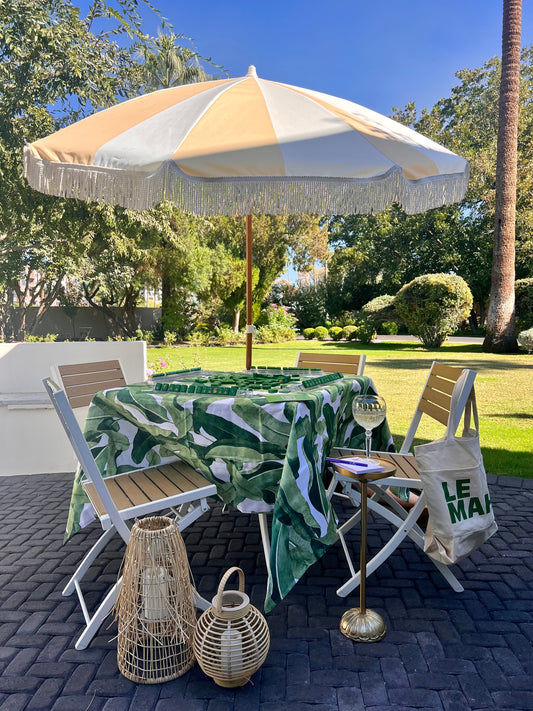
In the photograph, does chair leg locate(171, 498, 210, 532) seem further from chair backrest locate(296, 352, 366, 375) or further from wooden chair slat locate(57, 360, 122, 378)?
chair backrest locate(296, 352, 366, 375)

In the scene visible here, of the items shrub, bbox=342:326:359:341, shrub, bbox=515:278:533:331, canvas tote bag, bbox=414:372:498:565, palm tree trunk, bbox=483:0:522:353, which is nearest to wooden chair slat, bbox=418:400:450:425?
canvas tote bag, bbox=414:372:498:565

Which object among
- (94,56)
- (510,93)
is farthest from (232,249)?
(94,56)

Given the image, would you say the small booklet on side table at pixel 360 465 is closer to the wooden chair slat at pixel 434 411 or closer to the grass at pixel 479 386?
the wooden chair slat at pixel 434 411

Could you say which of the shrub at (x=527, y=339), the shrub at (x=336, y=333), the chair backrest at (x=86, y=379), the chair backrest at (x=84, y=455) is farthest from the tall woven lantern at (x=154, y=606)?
the shrub at (x=336, y=333)

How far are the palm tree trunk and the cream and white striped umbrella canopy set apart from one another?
1194 centimetres

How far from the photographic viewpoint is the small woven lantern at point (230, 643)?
6.18 feet

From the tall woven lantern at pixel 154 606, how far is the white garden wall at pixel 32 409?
2.99 meters

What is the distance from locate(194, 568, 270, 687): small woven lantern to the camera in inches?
74.2

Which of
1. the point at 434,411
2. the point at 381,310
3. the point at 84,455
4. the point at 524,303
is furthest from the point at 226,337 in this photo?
the point at 84,455

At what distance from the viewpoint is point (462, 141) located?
78.9 feet

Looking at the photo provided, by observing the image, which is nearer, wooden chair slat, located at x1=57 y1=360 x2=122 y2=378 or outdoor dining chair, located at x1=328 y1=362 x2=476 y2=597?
outdoor dining chair, located at x1=328 y1=362 x2=476 y2=597

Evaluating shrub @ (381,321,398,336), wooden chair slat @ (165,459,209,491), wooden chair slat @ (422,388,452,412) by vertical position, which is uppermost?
wooden chair slat @ (422,388,452,412)

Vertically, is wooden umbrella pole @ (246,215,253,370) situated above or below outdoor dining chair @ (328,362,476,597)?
above

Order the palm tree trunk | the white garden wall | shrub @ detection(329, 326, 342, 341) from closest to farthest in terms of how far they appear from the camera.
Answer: the white garden wall → the palm tree trunk → shrub @ detection(329, 326, 342, 341)
